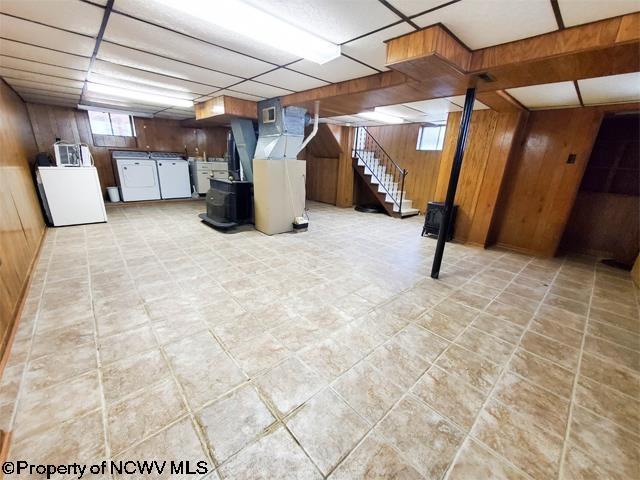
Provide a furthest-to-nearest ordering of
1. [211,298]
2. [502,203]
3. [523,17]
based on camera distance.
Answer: [502,203] < [211,298] < [523,17]

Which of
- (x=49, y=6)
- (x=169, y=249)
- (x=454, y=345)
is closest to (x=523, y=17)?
(x=454, y=345)

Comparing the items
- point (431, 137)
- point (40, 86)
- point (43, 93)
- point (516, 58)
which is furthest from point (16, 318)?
point (431, 137)

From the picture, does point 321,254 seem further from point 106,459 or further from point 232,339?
point 106,459

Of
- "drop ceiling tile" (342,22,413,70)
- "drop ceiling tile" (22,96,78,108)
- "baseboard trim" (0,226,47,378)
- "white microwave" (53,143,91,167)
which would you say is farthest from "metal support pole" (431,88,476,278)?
"drop ceiling tile" (22,96,78,108)

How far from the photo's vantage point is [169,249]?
395 cm

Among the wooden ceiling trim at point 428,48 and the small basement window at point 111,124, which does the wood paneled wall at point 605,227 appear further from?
the small basement window at point 111,124

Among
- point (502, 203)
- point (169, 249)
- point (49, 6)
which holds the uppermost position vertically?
point (49, 6)

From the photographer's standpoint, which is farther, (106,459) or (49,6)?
(49,6)

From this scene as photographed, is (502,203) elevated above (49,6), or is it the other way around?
(49,6)

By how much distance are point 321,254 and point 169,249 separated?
7.71ft

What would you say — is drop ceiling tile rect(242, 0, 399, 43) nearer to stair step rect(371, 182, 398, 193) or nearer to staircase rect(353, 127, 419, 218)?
staircase rect(353, 127, 419, 218)

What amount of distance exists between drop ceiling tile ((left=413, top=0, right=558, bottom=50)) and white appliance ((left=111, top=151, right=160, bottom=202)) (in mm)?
7582

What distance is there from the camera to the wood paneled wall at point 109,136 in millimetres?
6148

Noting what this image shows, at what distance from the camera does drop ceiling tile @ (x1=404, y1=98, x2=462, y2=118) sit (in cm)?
417
